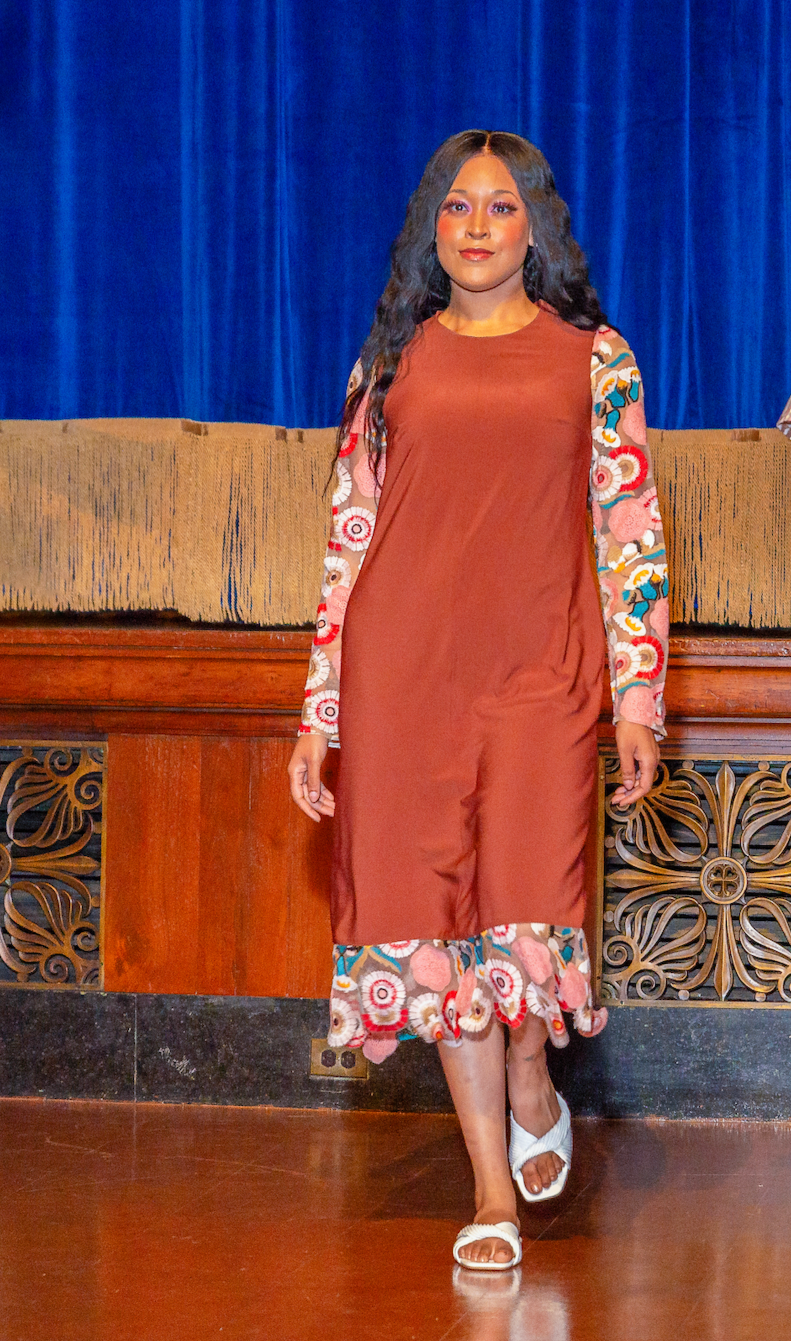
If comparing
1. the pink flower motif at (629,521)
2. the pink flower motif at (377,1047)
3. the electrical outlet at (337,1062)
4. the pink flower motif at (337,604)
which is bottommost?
the electrical outlet at (337,1062)

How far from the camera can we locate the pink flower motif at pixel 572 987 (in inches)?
78.2

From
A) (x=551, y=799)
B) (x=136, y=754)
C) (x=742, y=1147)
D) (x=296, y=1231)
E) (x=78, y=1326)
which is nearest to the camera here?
(x=78, y=1326)

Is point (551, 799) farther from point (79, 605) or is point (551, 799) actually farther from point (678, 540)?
point (79, 605)

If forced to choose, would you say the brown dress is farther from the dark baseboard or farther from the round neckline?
the dark baseboard

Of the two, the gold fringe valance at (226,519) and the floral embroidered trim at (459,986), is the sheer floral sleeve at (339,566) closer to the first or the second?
the floral embroidered trim at (459,986)

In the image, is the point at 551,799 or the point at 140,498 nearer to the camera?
the point at 551,799

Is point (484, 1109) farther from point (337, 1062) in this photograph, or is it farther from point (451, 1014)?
point (337, 1062)

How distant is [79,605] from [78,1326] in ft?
4.82

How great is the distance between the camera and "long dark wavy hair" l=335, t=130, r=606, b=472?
2.10m

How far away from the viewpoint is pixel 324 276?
9.48 feet

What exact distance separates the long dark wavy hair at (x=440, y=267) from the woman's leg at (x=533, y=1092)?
776 millimetres

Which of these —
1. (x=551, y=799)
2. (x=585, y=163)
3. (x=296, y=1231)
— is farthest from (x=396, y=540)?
(x=585, y=163)

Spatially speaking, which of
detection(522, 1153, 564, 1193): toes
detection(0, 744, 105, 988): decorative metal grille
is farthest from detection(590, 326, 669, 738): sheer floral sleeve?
detection(0, 744, 105, 988): decorative metal grille

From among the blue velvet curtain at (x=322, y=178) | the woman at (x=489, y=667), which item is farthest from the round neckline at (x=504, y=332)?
the blue velvet curtain at (x=322, y=178)
